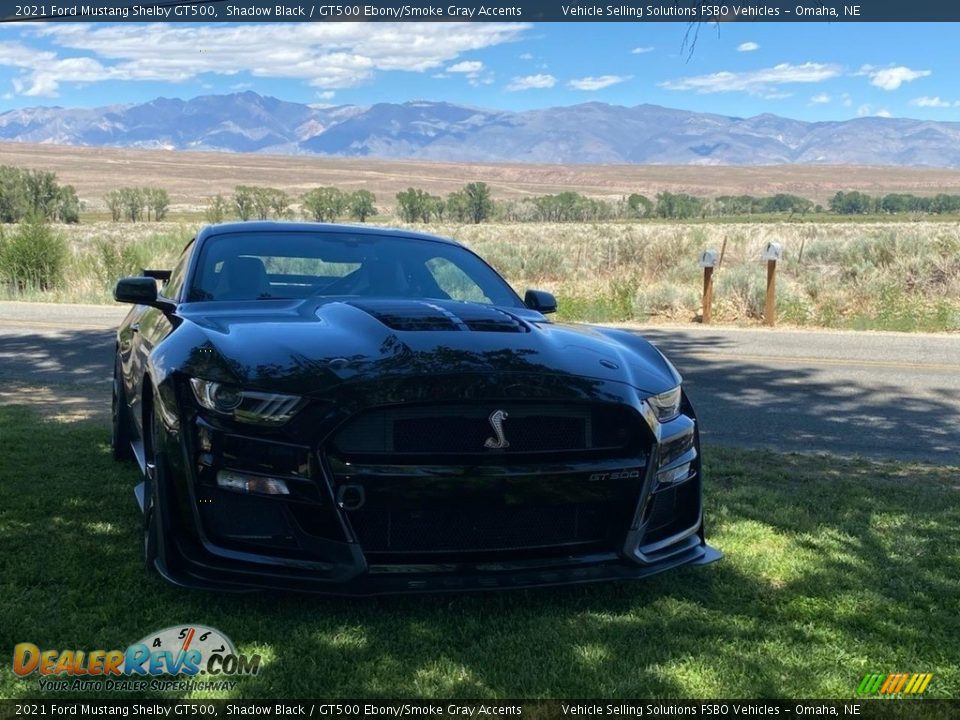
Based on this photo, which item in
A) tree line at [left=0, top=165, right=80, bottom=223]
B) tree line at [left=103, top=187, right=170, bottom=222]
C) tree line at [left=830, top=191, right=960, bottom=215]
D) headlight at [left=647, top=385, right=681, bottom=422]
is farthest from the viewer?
tree line at [left=830, top=191, right=960, bottom=215]

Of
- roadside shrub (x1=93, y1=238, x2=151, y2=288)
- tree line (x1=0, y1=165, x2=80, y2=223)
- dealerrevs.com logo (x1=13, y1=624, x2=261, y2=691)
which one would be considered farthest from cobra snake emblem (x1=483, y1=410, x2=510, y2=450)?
tree line (x1=0, y1=165, x2=80, y2=223)

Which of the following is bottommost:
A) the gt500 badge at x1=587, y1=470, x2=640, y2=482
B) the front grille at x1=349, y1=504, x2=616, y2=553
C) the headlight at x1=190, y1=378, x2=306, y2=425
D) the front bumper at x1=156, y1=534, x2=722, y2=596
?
the front bumper at x1=156, y1=534, x2=722, y2=596

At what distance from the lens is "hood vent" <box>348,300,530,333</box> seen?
4043 mm

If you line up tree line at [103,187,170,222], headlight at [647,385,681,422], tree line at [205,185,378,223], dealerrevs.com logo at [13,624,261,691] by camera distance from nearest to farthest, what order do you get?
dealerrevs.com logo at [13,624,261,691]
headlight at [647,385,681,422]
tree line at [205,185,378,223]
tree line at [103,187,170,222]

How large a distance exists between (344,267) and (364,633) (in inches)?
93.3

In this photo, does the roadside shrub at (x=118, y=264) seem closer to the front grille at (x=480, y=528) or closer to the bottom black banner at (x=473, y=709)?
the front grille at (x=480, y=528)

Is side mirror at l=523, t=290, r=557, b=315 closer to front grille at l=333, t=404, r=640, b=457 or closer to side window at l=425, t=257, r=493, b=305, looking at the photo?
side window at l=425, t=257, r=493, b=305

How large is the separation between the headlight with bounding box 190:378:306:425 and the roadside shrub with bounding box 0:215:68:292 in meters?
19.7

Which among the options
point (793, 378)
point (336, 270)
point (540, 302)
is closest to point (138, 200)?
point (793, 378)

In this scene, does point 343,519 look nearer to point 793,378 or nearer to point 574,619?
point 574,619

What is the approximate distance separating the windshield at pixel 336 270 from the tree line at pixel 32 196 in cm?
5452

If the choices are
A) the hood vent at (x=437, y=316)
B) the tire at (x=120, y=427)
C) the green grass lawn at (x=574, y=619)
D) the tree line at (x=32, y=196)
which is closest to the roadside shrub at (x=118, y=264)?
the tire at (x=120, y=427)

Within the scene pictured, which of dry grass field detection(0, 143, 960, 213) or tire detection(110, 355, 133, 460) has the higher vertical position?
dry grass field detection(0, 143, 960, 213)

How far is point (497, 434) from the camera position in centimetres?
347
